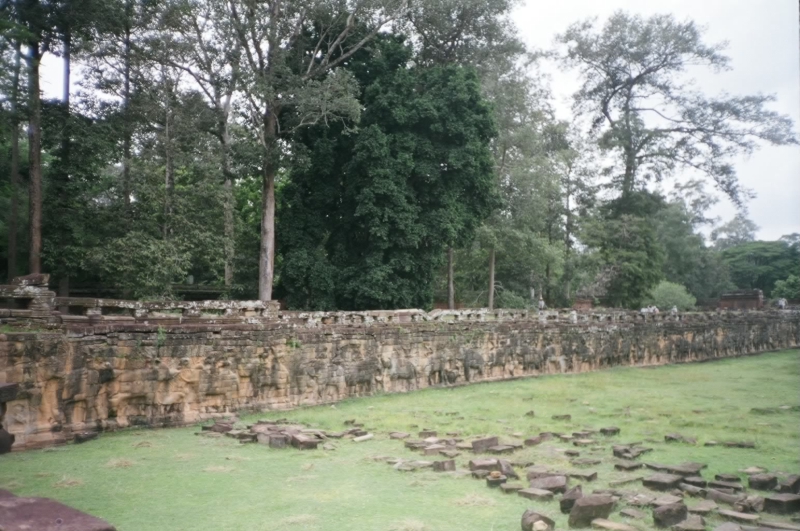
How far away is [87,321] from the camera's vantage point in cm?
1007

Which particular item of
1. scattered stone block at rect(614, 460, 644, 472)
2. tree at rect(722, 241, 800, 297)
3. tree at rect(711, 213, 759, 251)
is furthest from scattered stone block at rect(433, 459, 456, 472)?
tree at rect(711, 213, 759, 251)

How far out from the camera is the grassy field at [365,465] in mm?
5801

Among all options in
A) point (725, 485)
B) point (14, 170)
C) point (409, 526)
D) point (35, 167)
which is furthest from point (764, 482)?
point (14, 170)

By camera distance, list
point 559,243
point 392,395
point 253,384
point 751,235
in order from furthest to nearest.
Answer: point 751,235 < point 559,243 < point 392,395 < point 253,384

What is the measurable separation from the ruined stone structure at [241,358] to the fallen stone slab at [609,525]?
5581mm

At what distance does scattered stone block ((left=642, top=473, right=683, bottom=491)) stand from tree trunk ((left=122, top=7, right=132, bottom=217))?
663 inches

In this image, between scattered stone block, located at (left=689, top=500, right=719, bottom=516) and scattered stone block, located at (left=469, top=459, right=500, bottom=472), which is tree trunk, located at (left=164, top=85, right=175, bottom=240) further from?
scattered stone block, located at (left=689, top=500, right=719, bottom=516)

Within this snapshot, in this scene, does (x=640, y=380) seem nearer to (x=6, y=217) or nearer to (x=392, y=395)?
(x=392, y=395)

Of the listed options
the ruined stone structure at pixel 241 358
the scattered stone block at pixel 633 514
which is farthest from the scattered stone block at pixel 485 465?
the ruined stone structure at pixel 241 358

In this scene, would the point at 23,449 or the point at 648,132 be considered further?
the point at 648,132

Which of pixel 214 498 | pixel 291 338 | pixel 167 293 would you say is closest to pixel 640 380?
pixel 291 338

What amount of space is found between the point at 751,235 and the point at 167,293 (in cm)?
7756

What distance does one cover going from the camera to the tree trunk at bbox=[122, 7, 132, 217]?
19.4 m

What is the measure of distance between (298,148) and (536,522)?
18.4m
